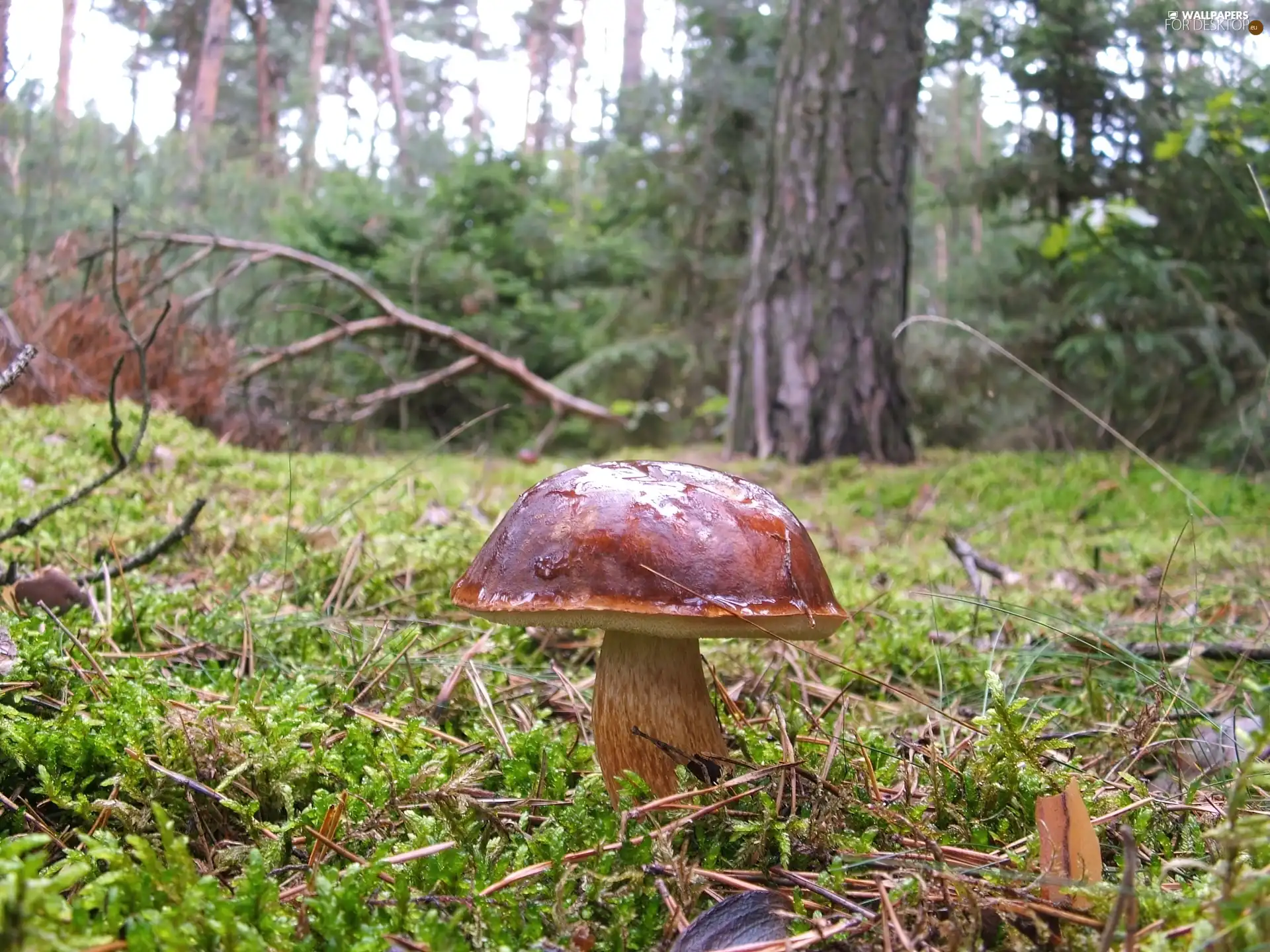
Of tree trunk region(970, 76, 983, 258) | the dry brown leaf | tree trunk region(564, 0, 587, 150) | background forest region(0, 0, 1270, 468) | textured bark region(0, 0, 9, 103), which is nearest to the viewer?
the dry brown leaf

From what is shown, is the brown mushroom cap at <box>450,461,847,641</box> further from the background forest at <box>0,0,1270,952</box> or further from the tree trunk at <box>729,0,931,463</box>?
the tree trunk at <box>729,0,931,463</box>

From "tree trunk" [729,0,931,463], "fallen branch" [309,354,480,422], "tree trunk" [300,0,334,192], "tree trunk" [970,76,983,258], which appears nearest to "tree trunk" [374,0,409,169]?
"tree trunk" [300,0,334,192]

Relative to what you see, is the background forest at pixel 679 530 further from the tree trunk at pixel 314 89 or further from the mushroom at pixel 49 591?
the tree trunk at pixel 314 89

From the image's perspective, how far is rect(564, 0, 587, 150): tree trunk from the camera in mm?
22906

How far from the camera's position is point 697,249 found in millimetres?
8172

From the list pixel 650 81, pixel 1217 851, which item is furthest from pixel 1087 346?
pixel 650 81

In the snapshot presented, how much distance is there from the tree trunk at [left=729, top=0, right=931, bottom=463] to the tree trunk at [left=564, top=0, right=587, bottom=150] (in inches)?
726

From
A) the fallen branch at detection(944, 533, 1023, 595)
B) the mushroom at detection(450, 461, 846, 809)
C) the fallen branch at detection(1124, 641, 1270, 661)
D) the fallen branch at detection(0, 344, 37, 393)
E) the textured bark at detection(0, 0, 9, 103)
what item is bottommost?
the fallen branch at detection(1124, 641, 1270, 661)

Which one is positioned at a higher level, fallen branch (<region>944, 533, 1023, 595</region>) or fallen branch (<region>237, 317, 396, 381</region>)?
fallen branch (<region>237, 317, 396, 381</region>)

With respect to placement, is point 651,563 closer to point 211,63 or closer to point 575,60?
point 211,63

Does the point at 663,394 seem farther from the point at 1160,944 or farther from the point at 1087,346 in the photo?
the point at 1160,944

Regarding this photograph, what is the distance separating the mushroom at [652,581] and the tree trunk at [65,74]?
6.43 m

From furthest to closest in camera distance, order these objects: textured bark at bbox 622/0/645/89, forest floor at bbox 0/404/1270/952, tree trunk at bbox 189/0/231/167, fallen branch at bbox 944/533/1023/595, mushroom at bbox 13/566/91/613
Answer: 1. textured bark at bbox 622/0/645/89
2. tree trunk at bbox 189/0/231/167
3. fallen branch at bbox 944/533/1023/595
4. mushroom at bbox 13/566/91/613
5. forest floor at bbox 0/404/1270/952

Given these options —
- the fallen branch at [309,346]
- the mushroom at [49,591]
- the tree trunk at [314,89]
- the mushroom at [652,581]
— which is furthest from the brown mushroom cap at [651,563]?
the tree trunk at [314,89]
